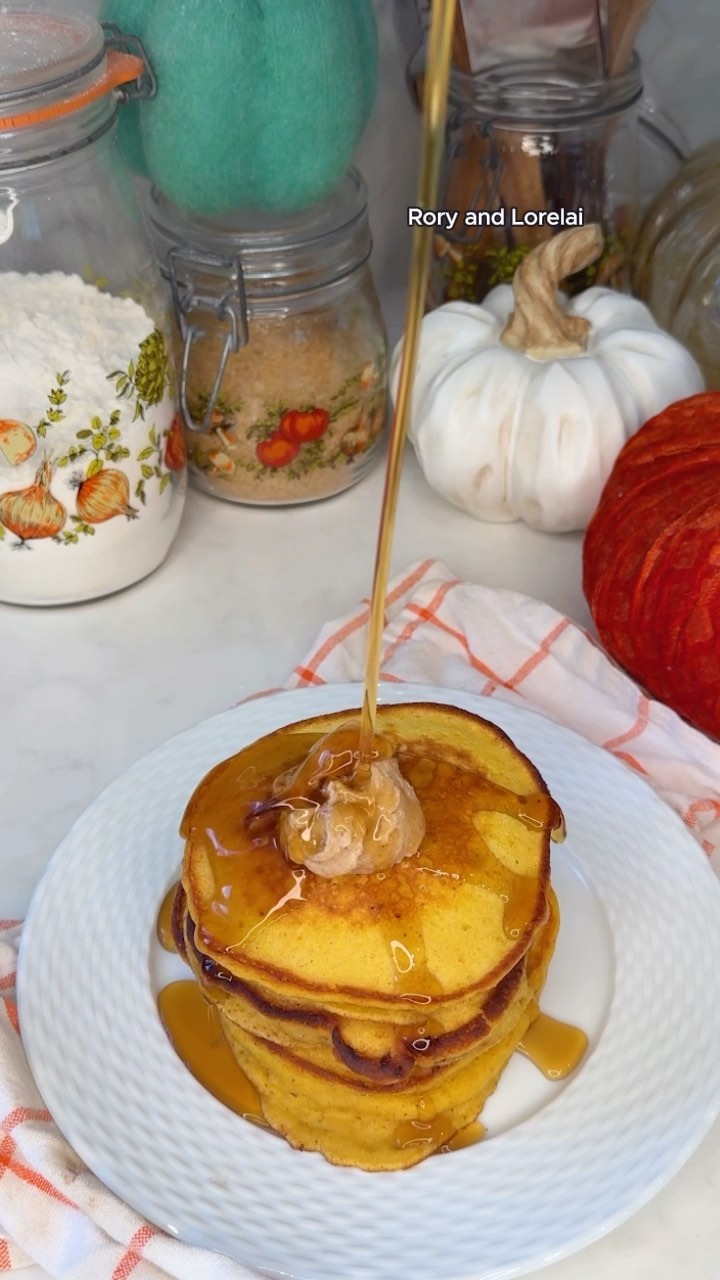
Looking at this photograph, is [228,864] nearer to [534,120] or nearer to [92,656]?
[92,656]

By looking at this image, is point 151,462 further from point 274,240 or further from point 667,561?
point 667,561

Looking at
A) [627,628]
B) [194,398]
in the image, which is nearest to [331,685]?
[627,628]

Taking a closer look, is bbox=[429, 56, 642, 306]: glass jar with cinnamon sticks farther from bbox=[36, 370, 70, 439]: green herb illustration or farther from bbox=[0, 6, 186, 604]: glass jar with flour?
bbox=[36, 370, 70, 439]: green herb illustration

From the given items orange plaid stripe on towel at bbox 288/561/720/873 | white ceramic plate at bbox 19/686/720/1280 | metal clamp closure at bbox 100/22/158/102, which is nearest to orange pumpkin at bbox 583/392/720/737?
orange plaid stripe on towel at bbox 288/561/720/873

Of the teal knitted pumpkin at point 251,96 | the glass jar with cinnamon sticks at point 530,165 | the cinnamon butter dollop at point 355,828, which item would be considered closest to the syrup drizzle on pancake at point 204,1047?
the cinnamon butter dollop at point 355,828

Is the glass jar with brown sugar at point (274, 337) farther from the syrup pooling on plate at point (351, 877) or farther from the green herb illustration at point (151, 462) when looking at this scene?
the syrup pooling on plate at point (351, 877)

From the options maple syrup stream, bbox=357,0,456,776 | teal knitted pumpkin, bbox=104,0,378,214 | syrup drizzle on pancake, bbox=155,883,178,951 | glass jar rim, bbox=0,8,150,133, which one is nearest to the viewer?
maple syrup stream, bbox=357,0,456,776
